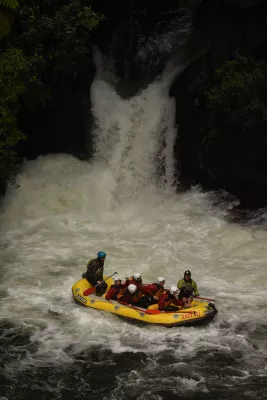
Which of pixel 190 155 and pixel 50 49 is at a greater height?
pixel 50 49

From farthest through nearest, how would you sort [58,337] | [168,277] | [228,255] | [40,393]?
[228,255], [168,277], [58,337], [40,393]

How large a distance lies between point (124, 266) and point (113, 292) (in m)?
2.14

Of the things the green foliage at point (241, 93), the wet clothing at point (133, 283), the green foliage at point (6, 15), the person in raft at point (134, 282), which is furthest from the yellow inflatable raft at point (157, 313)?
the green foliage at point (6, 15)

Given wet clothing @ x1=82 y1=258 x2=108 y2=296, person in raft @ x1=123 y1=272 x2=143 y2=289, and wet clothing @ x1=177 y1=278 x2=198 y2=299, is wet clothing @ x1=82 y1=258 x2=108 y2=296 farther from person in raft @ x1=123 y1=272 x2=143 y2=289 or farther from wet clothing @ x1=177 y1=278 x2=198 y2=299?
wet clothing @ x1=177 y1=278 x2=198 y2=299

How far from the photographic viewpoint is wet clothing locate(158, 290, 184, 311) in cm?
1222

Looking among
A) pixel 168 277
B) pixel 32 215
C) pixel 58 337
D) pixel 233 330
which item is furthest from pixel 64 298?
pixel 32 215

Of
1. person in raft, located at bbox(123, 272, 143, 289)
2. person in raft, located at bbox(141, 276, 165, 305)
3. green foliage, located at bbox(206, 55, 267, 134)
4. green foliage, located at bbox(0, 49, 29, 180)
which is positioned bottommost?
person in raft, located at bbox(141, 276, 165, 305)

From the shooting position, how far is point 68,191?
1830 cm

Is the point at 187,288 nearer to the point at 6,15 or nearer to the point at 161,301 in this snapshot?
the point at 161,301

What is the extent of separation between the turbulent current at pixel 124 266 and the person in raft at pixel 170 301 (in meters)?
0.51

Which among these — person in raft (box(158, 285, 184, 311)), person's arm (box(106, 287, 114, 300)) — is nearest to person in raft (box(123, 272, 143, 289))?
person's arm (box(106, 287, 114, 300))

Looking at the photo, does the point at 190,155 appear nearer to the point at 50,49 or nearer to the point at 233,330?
the point at 50,49

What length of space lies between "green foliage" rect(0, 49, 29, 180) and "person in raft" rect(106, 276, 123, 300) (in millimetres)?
4977

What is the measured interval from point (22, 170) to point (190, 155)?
5.40 metres
